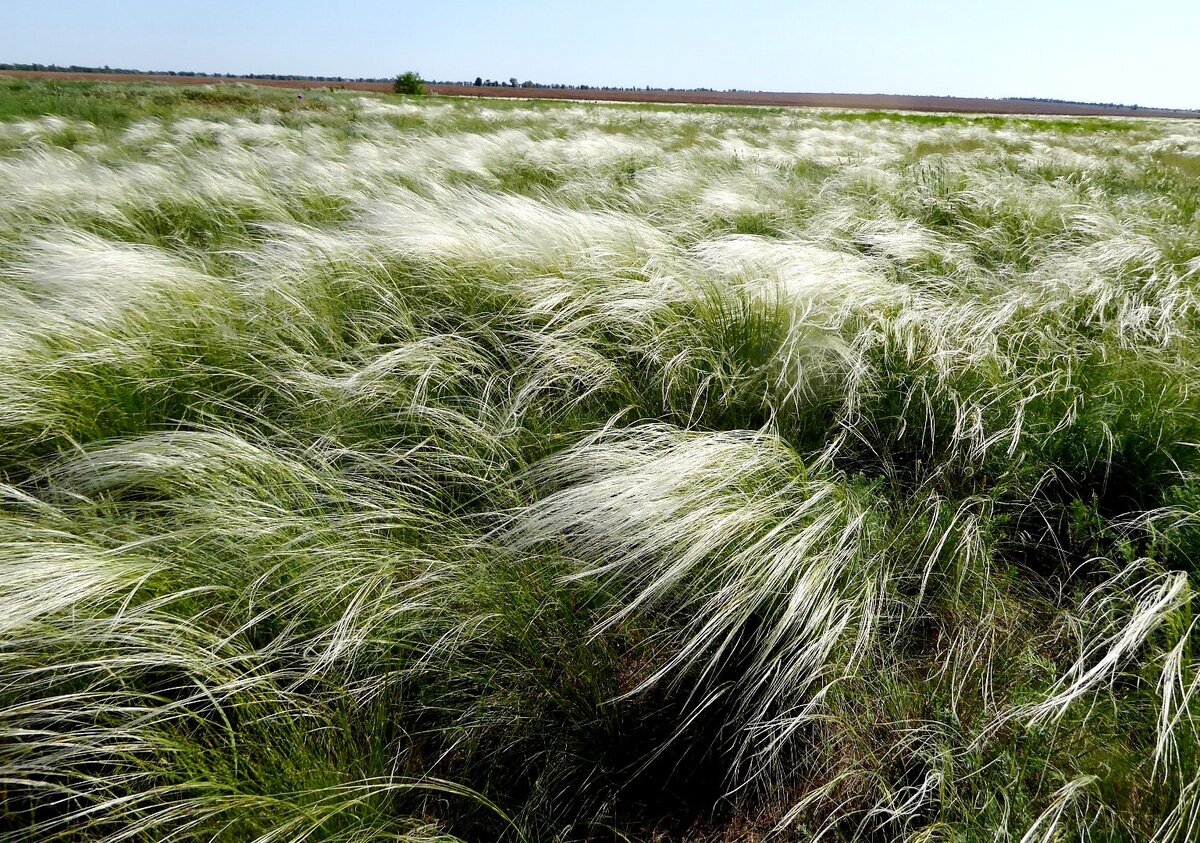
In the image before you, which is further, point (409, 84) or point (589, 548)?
point (409, 84)

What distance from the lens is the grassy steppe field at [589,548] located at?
3.04 feet

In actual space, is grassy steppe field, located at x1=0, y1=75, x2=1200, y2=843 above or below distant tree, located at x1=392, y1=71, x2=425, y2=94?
→ below

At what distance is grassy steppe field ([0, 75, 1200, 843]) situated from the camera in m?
0.93

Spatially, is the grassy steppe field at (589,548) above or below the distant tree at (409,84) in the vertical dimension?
below

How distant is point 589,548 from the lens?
1242mm

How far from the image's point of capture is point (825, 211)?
3814 mm

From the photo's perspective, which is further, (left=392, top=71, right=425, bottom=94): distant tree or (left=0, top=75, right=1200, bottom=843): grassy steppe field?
(left=392, top=71, right=425, bottom=94): distant tree

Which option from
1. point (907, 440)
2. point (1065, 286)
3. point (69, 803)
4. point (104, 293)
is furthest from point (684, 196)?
point (69, 803)

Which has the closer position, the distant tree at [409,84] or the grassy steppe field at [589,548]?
the grassy steppe field at [589,548]

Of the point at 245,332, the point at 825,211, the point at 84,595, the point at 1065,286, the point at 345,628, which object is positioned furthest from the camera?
the point at 825,211

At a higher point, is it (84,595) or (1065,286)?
(1065,286)

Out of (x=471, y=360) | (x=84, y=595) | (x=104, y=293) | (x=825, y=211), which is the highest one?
(x=825, y=211)

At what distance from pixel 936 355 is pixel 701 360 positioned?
0.68 m

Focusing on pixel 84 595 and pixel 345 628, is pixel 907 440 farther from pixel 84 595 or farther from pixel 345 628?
pixel 84 595
